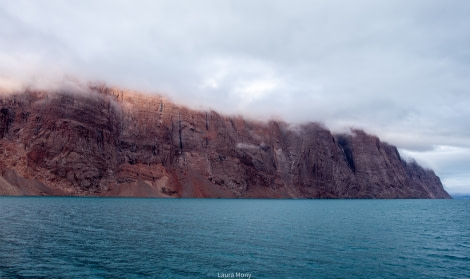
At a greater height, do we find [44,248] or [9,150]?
[9,150]

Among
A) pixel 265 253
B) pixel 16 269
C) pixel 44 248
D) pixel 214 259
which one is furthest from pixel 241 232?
pixel 16 269

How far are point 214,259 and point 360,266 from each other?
1307 centimetres

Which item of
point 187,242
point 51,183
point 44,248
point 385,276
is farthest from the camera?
point 51,183

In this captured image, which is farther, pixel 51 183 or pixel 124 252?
pixel 51 183

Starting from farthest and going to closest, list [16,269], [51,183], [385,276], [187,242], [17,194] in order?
[51,183] → [17,194] → [187,242] → [385,276] → [16,269]

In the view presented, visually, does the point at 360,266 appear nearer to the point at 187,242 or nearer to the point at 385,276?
the point at 385,276

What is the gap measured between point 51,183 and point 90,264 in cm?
17997

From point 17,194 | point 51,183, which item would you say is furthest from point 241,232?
point 51,183

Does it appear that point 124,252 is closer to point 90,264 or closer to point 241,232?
point 90,264

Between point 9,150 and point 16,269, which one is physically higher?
point 9,150

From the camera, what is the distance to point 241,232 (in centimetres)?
5362

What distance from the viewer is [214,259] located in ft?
113

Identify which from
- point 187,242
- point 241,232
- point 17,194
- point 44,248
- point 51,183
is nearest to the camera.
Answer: point 44,248

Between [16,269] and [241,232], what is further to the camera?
[241,232]
